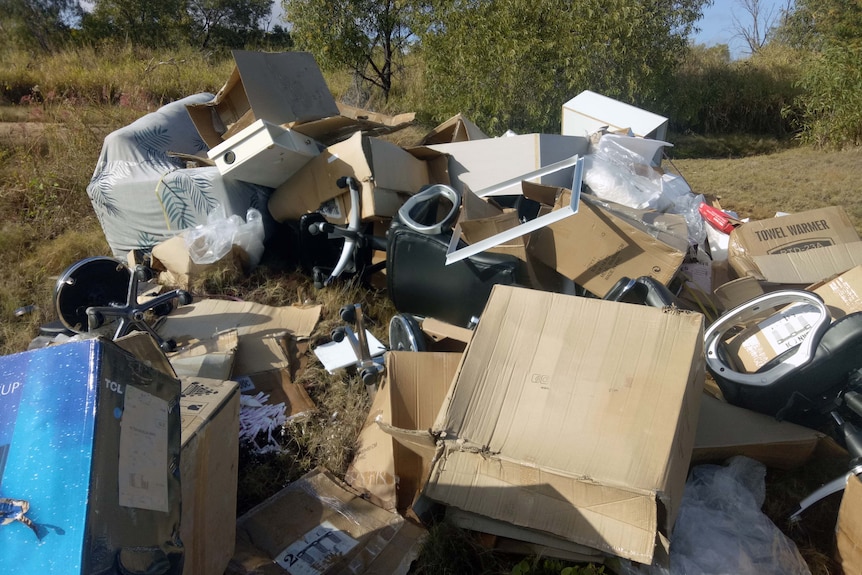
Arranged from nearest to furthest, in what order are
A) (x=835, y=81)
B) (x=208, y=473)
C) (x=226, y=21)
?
1. (x=208, y=473)
2. (x=835, y=81)
3. (x=226, y=21)

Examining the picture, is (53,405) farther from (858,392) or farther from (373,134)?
(373,134)

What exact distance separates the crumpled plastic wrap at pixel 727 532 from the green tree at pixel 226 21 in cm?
1322

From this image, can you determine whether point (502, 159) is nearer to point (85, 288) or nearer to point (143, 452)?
point (85, 288)

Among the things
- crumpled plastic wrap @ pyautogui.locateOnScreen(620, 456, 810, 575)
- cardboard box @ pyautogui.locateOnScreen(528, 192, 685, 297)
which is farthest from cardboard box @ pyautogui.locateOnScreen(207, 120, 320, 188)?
crumpled plastic wrap @ pyautogui.locateOnScreen(620, 456, 810, 575)

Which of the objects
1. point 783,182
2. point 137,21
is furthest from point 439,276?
point 137,21

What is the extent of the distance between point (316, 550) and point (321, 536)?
0.05 m

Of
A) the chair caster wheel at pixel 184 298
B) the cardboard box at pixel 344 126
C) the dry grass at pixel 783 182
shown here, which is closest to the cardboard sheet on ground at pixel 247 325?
the chair caster wheel at pixel 184 298

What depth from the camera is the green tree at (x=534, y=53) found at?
6449mm

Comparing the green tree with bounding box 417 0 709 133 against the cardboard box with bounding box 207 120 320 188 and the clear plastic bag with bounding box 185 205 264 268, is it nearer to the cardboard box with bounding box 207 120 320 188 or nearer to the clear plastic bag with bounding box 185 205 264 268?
the cardboard box with bounding box 207 120 320 188

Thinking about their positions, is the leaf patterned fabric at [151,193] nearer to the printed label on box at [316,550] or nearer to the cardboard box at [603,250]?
the cardboard box at [603,250]

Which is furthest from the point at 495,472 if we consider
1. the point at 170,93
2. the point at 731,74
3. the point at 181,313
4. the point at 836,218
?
the point at 731,74

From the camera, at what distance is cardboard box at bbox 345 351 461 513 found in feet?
5.87

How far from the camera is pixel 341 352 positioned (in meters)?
2.44

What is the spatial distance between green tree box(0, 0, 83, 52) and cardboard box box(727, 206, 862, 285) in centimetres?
1263
